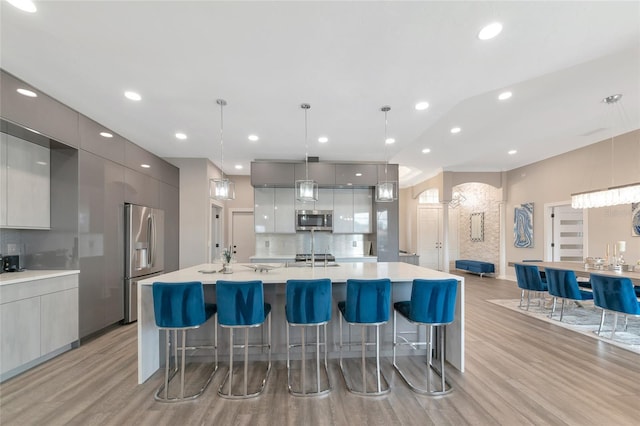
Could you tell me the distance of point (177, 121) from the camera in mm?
3896

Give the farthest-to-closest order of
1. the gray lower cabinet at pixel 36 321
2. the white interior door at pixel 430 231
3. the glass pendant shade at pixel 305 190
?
the white interior door at pixel 430 231 < the glass pendant shade at pixel 305 190 < the gray lower cabinet at pixel 36 321

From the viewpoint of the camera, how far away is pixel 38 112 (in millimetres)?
2965

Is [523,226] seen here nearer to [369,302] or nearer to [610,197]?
[610,197]

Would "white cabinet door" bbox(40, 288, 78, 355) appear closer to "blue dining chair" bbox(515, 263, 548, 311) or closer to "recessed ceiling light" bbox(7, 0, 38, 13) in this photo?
"recessed ceiling light" bbox(7, 0, 38, 13)

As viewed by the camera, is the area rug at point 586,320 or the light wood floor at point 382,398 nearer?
the light wood floor at point 382,398

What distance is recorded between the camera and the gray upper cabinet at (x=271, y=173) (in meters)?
5.71

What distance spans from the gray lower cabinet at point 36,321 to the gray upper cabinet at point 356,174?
4371 mm

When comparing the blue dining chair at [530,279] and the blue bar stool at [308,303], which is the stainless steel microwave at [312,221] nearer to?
the blue bar stool at [308,303]

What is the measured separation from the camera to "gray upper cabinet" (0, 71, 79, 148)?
267 centimetres

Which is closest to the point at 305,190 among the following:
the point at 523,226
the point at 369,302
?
the point at 369,302

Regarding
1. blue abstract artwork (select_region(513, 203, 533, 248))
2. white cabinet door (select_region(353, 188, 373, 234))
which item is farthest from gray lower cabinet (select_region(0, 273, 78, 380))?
blue abstract artwork (select_region(513, 203, 533, 248))

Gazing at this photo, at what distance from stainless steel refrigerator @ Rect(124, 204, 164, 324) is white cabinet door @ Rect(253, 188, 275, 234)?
1821 mm

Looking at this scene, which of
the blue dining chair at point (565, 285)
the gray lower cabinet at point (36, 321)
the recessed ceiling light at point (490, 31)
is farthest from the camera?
the blue dining chair at point (565, 285)

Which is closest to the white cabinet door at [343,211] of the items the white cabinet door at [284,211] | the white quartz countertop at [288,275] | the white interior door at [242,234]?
the white cabinet door at [284,211]
